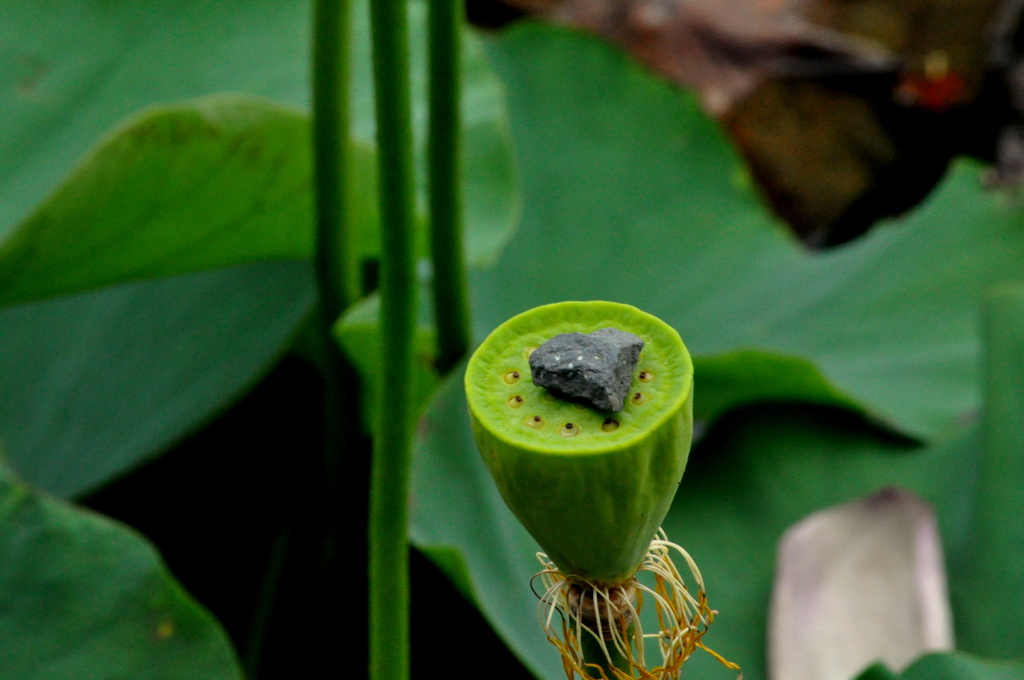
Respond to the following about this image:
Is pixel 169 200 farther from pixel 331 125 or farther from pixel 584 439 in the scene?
pixel 584 439

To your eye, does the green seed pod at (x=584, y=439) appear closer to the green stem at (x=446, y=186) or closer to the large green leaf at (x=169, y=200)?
the green stem at (x=446, y=186)

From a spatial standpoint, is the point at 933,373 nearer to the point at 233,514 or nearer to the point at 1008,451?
the point at 1008,451

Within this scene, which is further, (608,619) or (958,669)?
(958,669)

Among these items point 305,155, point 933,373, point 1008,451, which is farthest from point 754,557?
point 305,155

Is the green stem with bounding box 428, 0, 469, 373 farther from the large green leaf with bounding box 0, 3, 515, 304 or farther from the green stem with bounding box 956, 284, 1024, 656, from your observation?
the green stem with bounding box 956, 284, 1024, 656

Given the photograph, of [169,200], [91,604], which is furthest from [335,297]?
[91,604]

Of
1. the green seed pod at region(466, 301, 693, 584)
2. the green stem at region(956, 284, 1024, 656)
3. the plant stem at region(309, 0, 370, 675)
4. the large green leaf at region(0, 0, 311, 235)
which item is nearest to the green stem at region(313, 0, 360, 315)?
the plant stem at region(309, 0, 370, 675)
